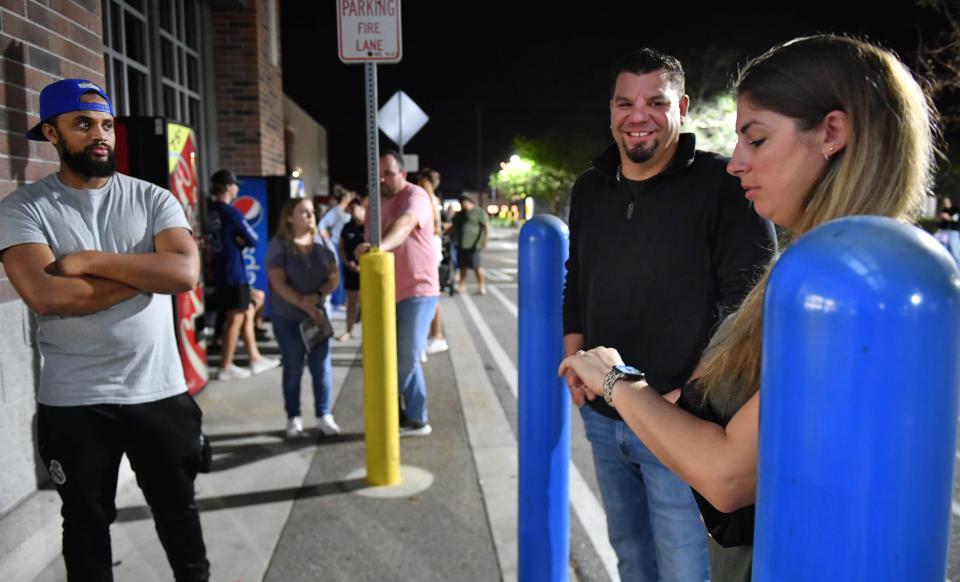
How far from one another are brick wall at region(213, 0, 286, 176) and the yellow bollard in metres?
5.78

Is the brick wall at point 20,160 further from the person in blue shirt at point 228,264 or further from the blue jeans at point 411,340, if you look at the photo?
the person in blue shirt at point 228,264

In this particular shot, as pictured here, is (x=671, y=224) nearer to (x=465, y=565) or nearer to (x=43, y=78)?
(x=465, y=565)

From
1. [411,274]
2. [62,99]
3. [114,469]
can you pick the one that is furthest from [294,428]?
[62,99]

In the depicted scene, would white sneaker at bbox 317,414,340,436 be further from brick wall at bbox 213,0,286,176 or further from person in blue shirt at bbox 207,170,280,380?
brick wall at bbox 213,0,286,176

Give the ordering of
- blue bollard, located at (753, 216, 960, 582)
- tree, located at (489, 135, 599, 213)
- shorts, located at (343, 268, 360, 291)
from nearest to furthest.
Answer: blue bollard, located at (753, 216, 960, 582), shorts, located at (343, 268, 360, 291), tree, located at (489, 135, 599, 213)

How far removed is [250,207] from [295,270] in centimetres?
390

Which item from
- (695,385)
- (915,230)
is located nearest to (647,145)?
(695,385)

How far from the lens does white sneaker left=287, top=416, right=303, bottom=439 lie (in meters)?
5.11

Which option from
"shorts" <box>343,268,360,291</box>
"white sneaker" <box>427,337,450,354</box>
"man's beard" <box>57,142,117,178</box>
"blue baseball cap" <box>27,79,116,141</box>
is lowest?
"white sneaker" <box>427,337,450,354</box>

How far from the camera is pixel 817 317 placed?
0.80 meters

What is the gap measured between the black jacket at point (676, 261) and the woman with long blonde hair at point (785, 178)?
0.92 meters

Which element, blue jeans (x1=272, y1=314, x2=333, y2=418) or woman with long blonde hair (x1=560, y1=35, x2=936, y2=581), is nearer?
woman with long blonde hair (x1=560, y1=35, x2=936, y2=581)

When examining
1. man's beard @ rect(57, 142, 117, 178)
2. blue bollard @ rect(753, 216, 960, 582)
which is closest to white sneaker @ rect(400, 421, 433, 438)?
man's beard @ rect(57, 142, 117, 178)

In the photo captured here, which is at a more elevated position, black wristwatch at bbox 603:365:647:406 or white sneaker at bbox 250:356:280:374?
black wristwatch at bbox 603:365:647:406
